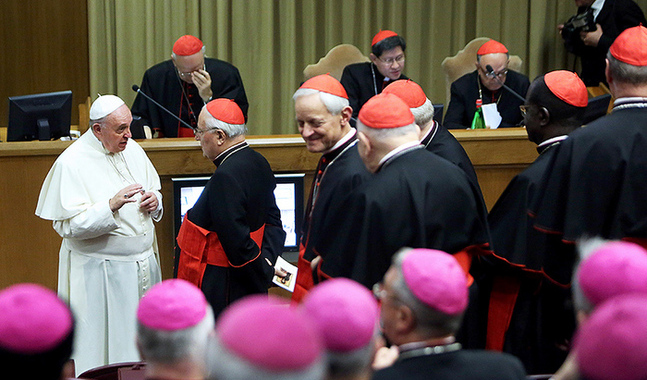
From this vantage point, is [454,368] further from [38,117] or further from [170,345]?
[38,117]

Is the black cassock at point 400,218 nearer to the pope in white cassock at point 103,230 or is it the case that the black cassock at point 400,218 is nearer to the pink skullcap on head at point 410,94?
the pink skullcap on head at point 410,94

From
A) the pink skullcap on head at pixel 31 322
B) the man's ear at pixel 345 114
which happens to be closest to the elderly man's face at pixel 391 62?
the man's ear at pixel 345 114

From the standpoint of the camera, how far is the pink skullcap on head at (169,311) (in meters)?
1.74

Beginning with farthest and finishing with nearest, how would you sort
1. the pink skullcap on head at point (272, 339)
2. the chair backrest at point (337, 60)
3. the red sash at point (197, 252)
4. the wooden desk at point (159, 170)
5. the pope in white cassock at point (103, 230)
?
the chair backrest at point (337, 60) → the wooden desk at point (159, 170) → the pope in white cassock at point (103, 230) → the red sash at point (197, 252) → the pink skullcap on head at point (272, 339)

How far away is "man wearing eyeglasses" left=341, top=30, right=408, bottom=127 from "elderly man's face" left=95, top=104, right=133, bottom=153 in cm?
274

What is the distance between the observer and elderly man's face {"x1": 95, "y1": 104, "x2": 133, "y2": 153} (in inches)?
163

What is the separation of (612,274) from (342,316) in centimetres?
66

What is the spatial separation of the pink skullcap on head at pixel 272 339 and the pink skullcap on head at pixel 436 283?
0.64m

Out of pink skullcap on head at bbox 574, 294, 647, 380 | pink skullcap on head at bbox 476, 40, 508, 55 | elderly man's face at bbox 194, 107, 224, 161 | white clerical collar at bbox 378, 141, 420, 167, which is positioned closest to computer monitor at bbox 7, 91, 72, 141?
elderly man's face at bbox 194, 107, 224, 161

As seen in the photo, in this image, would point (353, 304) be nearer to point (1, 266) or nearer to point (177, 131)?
point (1, 266)

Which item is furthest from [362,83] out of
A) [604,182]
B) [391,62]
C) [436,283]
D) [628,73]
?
[436,283]

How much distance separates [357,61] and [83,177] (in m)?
4.09

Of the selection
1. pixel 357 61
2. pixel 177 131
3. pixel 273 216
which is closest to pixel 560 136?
pixel 273 216

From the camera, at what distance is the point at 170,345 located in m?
1.72
